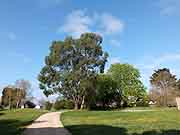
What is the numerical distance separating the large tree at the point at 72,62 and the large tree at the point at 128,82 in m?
23.3

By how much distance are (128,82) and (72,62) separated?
2905cm

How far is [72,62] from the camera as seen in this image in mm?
60938

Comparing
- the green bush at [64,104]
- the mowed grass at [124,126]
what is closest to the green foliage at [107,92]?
the green bush at [64,104]

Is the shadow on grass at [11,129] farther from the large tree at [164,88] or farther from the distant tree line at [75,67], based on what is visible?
the large tree at [164,88]

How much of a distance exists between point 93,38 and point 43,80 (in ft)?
41.8

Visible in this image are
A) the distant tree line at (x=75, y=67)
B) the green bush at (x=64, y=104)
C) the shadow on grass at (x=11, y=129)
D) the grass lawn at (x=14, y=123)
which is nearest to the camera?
the shadow on grass at (x=11, y=129)

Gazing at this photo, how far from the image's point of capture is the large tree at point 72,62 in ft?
198

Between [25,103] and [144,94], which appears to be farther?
[25,103]

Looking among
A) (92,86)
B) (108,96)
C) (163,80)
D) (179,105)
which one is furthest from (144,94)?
(179,105)

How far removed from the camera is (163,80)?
3455 inches

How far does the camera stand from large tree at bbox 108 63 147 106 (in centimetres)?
8356

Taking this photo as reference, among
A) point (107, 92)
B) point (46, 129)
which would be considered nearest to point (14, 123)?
point (46, 129)

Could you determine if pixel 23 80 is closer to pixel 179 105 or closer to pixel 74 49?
pixel 74 49

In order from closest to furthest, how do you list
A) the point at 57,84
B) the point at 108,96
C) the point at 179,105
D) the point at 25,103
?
the point at 179,105 → the point at 57,84 → the point at 108,96 → the point at 25,103
